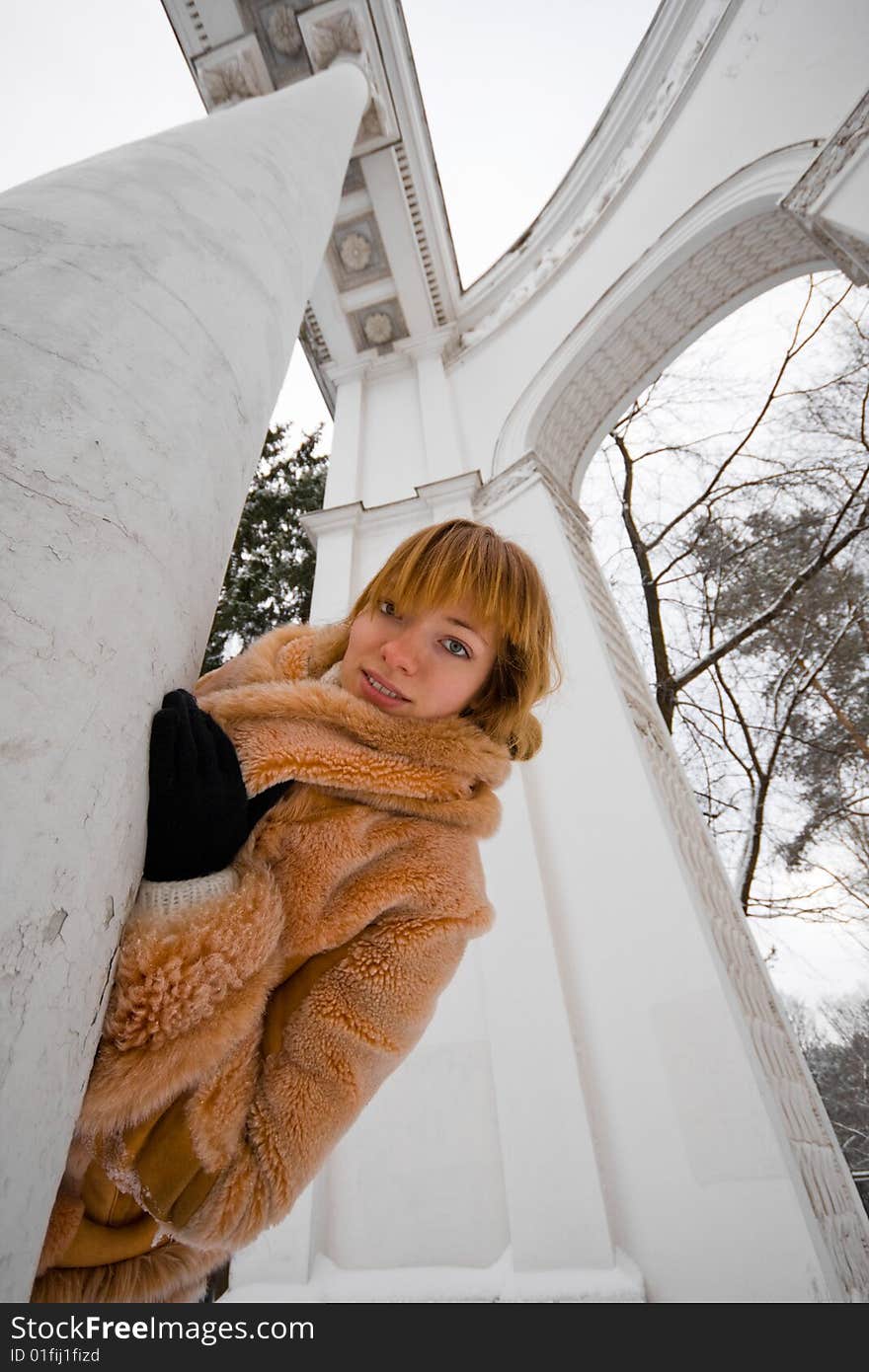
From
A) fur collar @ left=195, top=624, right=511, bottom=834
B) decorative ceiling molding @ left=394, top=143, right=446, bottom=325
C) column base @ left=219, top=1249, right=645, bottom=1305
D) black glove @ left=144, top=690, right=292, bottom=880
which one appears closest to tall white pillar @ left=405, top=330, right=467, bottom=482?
decorative ceiling molding @ left=394, top=143, right=446, bottom=325

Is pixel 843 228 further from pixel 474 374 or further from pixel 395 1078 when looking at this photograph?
pixel 395 1078

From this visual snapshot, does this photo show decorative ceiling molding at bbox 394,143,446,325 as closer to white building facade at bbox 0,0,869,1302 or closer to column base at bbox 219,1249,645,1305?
white building facade at bbox 0,0,869,1302

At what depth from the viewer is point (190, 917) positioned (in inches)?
26.1

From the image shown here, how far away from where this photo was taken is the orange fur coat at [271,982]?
66cm

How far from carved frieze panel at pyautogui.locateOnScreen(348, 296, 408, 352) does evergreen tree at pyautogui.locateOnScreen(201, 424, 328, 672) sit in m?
1.60

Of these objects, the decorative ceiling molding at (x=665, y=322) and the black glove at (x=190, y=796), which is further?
the decorative ceiling molding at (x=665, y=322)

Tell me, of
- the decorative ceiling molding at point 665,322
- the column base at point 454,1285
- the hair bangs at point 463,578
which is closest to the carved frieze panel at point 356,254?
the decorative ceiling molding at point 665,322

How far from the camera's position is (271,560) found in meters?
6.15

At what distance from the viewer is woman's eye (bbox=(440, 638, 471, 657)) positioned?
111 centimetres

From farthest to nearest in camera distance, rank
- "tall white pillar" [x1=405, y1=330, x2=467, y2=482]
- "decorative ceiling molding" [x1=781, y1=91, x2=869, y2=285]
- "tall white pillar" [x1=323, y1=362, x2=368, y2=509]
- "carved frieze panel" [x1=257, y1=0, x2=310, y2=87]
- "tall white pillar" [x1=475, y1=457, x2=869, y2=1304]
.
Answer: "carved frieze panel" [x1=257, y1=0, x2=310, y2=87] → "tall white pillar" [x1=323, y1=362, x2=368, y2=509] → "tall white pillar" [x1=405, y1=330, x2=467, y2=482] → "decorative ceiling molding" [x1=781, y1=91, x2=869, y2=285] → "tall white pillar" [x1=475, y1=457, x2=869, y2=1304]

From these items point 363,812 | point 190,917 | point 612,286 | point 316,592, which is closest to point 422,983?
point 363,812

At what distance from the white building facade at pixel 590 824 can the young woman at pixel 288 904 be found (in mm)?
140

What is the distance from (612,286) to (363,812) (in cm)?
500

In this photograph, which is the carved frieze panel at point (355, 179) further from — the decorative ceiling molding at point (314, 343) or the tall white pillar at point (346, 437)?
A: the tall white pillar at point (346, 437)
